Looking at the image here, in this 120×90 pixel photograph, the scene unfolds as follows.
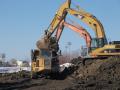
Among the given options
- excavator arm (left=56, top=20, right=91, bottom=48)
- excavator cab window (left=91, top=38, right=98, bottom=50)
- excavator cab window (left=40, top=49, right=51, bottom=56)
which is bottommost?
excavator cab window (left=40, top=49, right=51, bottom=56)

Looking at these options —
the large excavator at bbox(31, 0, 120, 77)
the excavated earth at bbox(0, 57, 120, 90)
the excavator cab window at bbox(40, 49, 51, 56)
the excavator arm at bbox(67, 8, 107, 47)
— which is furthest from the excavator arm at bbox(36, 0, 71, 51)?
the excavated earth at bbox(0, 57, 120, 90)

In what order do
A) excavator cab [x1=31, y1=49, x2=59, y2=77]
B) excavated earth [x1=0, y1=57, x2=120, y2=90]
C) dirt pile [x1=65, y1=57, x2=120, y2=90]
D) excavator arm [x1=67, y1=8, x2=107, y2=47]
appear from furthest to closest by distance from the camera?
1. excavator arm [x1=67, y1=8, x2=107, y2=47]
2. excavator cab [x1=31, y1=49, x2=59, y2=77]
3. dirt pile [x1=65, y1=57, x2=120, y2=90]
4. excavated earth [x1=0, y1=57, x2=120, y2=90]

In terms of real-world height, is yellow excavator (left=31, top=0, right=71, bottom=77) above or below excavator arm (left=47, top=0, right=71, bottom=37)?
below

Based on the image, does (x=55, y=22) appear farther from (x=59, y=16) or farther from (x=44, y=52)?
(x=44, y=52)

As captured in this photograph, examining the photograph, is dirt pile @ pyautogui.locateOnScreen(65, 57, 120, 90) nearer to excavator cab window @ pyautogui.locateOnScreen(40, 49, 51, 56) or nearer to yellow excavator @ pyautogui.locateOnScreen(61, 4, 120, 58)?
yellow excavator @ pyautogui.locateOnScreen(61, 4, 120, 58)

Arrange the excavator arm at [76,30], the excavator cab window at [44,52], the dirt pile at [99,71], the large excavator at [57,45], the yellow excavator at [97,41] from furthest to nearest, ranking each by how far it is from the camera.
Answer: the excavator arm at [76,30] < the excavator cab window at [44,52] < the yellow excavator at [97,41] < the large excavator at [57,45] < the dirt pile at [99,71]

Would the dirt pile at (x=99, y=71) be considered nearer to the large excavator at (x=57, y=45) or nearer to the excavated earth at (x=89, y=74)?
the excavated earth at (x=89, y=74)

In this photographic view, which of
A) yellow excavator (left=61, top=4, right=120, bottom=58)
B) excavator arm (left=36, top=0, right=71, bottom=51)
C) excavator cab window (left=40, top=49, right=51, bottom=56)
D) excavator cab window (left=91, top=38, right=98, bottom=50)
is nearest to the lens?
yellow excavator (left=61, top=4, right=120, bottom=58)

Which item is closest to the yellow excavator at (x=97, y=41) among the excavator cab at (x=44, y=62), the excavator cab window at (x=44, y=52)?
the excavator cab at (x=44, y=62)

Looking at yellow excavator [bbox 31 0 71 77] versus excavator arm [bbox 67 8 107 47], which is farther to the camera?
excavator arm [bbox 67 8 107 47]

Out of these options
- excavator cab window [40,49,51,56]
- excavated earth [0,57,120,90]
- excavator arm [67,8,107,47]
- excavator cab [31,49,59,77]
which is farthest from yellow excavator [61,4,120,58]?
excavator cab window [40,49,51,56]

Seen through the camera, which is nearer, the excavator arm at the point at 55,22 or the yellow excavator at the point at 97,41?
the yellow excavator at the point at 97,41

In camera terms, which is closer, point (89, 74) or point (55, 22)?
point (89, 74)

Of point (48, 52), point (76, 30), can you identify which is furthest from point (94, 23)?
point (48, 52)
